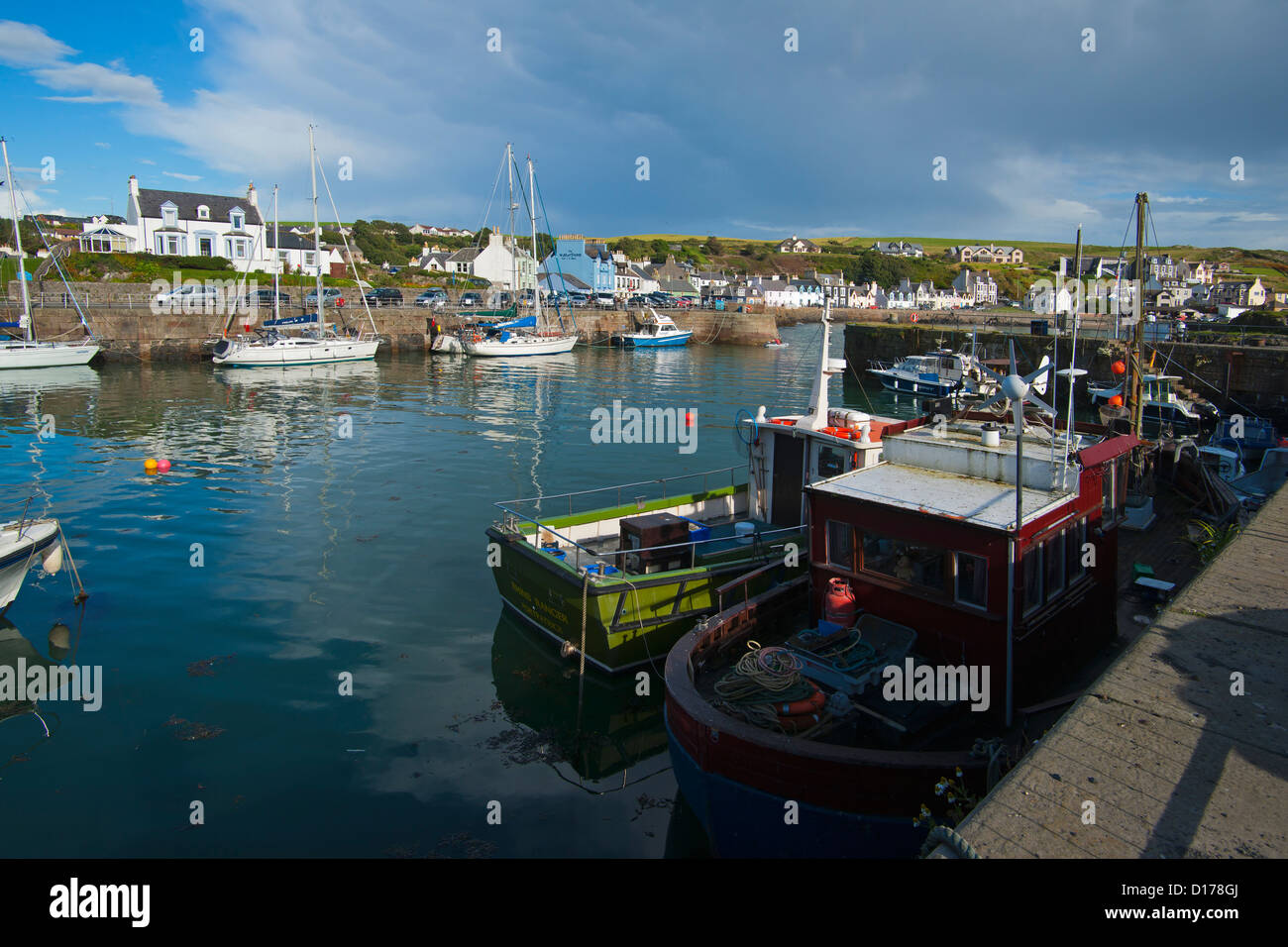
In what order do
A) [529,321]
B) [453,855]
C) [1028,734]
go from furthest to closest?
[529,321] < [453,855] < [1028,734]

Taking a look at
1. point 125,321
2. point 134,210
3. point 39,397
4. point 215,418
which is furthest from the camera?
point 134,210

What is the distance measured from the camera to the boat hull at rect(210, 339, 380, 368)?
52344 millimetres

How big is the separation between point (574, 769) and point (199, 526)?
1369 cm

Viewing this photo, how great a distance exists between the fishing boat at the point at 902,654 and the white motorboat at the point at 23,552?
1203 centimetres

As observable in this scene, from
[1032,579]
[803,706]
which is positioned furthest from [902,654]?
[1032,579]

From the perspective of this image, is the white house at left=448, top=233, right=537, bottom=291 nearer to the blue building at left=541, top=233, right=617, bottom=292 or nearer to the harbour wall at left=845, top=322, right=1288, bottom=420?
the blue building at left=541, top=233, right=617, bottom=292

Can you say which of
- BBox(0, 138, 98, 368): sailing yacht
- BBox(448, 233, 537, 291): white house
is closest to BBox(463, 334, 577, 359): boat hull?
BBox(0, 138, 98, 368): sailing yacht

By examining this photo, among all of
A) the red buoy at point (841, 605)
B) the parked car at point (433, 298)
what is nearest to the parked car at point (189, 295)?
the parked car at point (433, 298)

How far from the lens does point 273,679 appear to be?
12211 millimetres

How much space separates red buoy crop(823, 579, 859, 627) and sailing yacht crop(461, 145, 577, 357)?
53.0 m

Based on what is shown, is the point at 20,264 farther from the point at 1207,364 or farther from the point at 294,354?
the point at 1207,364
